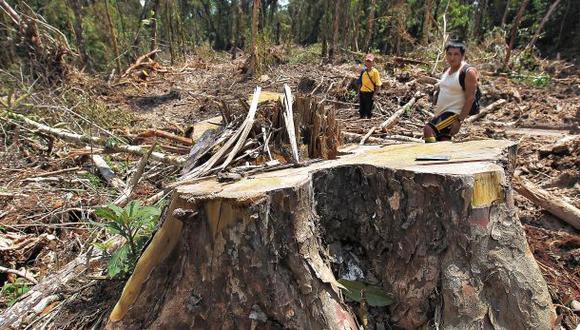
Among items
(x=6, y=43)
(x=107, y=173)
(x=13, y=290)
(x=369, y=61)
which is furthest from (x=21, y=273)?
(x=6, y=43)

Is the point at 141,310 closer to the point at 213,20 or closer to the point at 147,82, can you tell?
the point at 147,82

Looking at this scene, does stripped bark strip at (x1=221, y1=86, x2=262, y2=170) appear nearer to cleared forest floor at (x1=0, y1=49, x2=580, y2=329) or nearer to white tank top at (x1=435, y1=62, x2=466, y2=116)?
cleared forest floor at (x1=0, y1=49, x2=580, y2=329)

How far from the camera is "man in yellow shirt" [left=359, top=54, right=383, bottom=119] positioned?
6191 mm

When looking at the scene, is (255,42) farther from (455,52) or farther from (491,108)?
(455,52)

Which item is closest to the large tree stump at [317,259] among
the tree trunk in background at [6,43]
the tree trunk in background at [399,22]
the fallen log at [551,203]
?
the fallen log at [551,203]

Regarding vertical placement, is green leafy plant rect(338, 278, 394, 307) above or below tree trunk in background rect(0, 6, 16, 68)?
below

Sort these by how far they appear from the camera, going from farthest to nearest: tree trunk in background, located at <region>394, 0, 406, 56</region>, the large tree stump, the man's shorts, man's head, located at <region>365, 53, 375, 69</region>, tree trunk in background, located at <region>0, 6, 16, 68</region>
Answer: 1. tree trunk in background, located at <region>394, 0, 406, 56</region>
2. tree trunk in background, located at <region>0, 6, 16, 68</region>
3. man's head, located at <region>365, 53, 375, 69</region>
4. the man's shorts
5. the large tree stump

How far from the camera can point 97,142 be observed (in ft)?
15.0

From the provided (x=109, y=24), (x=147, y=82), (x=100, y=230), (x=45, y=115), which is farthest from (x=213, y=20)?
(x=100, y=230)

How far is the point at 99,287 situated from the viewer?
8.50 ft

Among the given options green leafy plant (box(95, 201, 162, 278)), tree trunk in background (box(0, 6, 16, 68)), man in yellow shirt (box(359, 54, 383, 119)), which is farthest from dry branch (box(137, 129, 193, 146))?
tree trunk in background (box(0, 6, 16, 68))

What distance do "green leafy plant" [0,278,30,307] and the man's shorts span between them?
3.55m

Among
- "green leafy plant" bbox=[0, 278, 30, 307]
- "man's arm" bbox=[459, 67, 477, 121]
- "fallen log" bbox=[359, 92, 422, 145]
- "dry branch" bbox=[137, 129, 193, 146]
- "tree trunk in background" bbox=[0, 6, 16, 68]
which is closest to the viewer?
"green leafy plant" bbox=[0, 278, 30, 307]

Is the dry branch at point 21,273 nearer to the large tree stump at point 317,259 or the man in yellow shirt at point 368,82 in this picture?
the large tree stump at point 317,259
